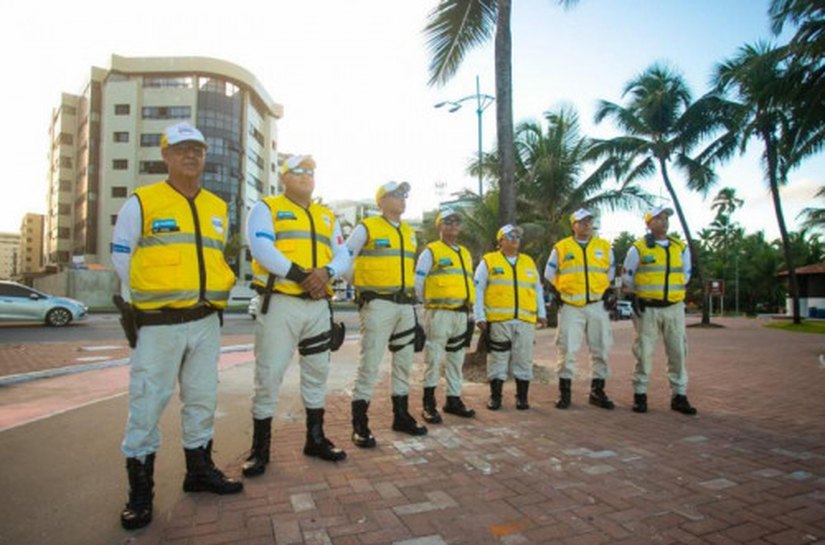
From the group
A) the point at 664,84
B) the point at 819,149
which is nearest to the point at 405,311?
the point at 819,149

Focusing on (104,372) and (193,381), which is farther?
(104,372)

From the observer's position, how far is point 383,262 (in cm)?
439

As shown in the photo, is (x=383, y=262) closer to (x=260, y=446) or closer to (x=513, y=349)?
(x=260, y=446)

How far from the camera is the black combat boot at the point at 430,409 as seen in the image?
4.86 m

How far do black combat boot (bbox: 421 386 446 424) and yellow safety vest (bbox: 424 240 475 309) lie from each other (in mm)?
831

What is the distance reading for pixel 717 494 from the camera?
3146mm

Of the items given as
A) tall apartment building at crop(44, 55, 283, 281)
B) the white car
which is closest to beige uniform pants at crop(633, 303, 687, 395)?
the white car

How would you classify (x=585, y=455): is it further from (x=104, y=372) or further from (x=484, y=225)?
(x=484, y=225)

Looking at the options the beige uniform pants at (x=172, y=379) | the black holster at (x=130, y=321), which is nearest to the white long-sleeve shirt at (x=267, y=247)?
the beige uniform pants at (x=172, y=379)

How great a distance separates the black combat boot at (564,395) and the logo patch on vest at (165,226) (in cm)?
421

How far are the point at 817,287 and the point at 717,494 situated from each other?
39347 mm

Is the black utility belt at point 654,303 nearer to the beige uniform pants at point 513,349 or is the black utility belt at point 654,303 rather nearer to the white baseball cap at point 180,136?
the beige uniform pants at point 513,349

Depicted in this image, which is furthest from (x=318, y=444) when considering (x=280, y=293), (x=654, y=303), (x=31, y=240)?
(x=31, y=240)

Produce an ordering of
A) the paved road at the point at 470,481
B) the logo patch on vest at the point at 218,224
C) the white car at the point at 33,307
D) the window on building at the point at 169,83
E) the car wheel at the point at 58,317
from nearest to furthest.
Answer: the paved road at the point at 470,481
the logo patch on vest at the point at 218,224
the white car at the point at 33,307
the car wheel at the point at 58,317
the window on building at the point at 169,83
